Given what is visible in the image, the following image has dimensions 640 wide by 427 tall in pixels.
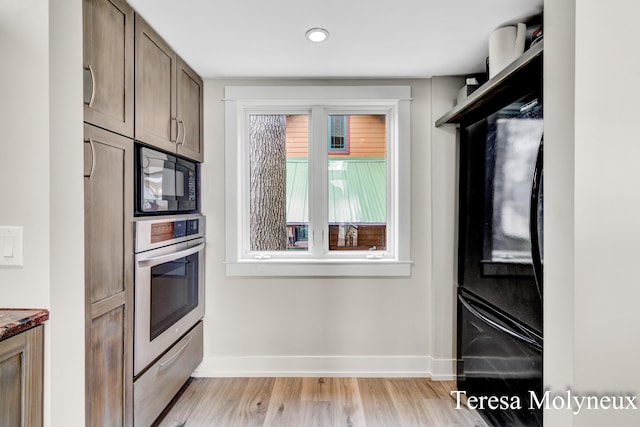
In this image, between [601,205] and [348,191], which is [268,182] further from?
[601,205]

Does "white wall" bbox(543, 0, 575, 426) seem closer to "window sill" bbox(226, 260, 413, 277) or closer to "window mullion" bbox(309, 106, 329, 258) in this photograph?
"window sill" bbox(226, 260, 413, 277)

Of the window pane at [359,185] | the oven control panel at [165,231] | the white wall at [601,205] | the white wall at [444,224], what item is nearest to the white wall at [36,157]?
the oven control panel at [165,231]

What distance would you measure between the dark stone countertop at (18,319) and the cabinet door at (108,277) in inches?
7.8

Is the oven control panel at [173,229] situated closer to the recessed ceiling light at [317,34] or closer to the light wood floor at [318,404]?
the light wood floor at [318,404]

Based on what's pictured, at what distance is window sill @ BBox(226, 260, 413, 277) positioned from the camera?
2508 millimetres

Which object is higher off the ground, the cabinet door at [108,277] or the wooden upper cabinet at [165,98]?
the wooden upper cabinet at [165,98]

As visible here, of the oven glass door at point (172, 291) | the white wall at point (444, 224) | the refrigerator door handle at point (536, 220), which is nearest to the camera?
the refrigerator door handle at point (536, 220)

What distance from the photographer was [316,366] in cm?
251

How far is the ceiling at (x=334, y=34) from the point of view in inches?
62.4

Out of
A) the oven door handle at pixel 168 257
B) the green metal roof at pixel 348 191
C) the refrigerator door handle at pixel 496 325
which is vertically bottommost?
A: the refrigerator door handle at pixel 496 325

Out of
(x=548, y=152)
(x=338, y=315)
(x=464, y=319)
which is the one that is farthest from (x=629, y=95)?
(x=338, y=315)

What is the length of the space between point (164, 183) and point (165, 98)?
19.3 inches

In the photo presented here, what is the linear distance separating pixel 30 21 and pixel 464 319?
8.53 ft

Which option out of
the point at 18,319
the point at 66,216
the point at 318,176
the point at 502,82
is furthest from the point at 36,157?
the point at 502,82
